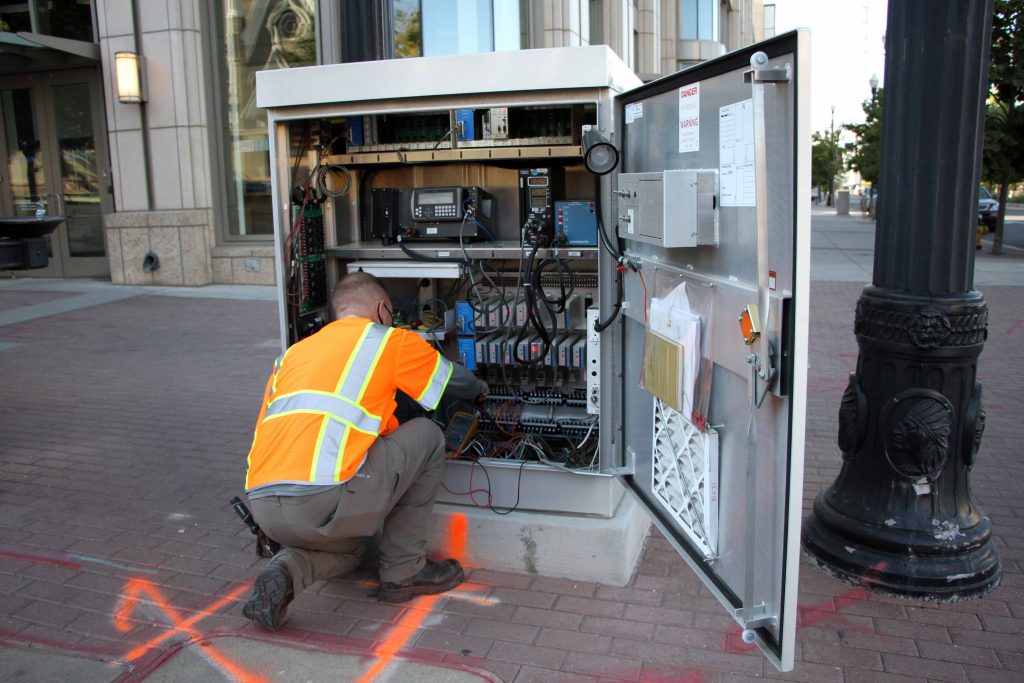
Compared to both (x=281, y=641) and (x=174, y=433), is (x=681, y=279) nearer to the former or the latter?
(x=281, y=641)

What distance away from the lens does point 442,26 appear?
12.5 meters

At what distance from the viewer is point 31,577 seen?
414 centimetres

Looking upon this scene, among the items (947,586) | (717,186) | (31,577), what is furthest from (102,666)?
(947,586)

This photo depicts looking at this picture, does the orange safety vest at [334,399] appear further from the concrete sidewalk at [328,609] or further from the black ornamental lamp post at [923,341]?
the black ornamental lamp post at [923,341]

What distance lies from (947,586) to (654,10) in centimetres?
1938

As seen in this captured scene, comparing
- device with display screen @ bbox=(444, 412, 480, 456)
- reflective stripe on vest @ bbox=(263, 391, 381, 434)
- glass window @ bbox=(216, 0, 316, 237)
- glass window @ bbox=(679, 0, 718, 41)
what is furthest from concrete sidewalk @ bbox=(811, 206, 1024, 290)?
reflective stripe on vest @ bbox=(263, 391, 381, 434)

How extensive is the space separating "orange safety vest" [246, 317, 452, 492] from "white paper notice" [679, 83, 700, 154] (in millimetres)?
1392

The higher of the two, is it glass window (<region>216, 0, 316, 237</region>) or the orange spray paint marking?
glass window (<region>216, 0, 316, 237</region>)

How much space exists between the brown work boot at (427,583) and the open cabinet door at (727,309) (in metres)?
0.94

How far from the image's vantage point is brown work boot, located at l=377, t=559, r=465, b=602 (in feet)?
12.6

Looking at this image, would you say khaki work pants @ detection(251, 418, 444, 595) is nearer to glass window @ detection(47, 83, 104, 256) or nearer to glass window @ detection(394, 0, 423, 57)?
glass window @ detection(394, 0, 423, 57)

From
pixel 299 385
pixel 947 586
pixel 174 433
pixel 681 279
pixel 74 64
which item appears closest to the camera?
pixel 681 279

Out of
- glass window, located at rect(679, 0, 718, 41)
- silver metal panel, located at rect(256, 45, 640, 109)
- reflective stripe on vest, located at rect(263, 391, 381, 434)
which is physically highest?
glass window, located at rect(679, 0, 718, 41)

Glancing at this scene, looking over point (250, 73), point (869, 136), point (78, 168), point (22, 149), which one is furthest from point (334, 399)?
point (869, 136)
